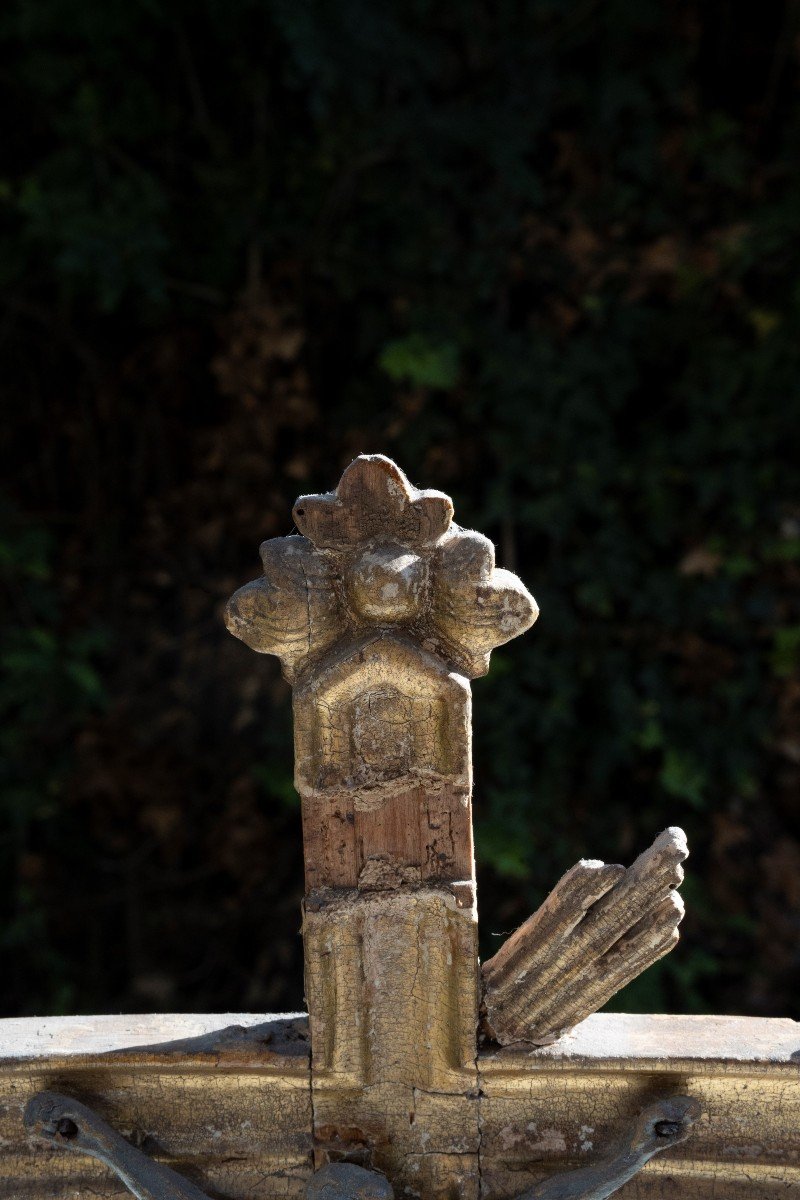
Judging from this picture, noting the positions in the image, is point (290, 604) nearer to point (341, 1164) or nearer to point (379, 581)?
point (379, 581)

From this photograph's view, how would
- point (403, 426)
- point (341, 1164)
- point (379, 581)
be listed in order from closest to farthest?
point (379, 581), point (341, 1164), point (403, 426)

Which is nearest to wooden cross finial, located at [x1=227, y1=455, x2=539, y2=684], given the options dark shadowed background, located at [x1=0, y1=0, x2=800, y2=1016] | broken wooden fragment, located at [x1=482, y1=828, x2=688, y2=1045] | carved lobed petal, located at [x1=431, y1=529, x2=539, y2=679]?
carved lobed petal, located at [x1=431, y1=529, x2=539, y2=679]

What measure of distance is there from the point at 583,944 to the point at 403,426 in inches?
95.2

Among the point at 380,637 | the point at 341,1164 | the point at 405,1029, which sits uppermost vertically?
the point at 380,637

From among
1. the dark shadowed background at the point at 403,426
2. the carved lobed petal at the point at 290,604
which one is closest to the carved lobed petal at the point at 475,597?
A: the carved lobed petal at the point at 290,604

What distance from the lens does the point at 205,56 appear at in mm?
3607

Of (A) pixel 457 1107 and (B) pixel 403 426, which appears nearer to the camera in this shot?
(A) pixel 457 1107

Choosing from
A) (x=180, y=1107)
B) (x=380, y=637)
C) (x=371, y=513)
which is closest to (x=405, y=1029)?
(x=180, y=1107)

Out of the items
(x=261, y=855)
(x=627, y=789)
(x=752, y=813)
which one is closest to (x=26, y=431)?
(x=261, y=855)

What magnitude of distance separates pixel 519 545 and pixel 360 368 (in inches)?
26.0

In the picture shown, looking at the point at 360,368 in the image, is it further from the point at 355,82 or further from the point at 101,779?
the point at 101,779

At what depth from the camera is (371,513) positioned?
4.20 ft

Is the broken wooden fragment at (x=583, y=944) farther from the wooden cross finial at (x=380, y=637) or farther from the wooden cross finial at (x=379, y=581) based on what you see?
the wooden cross finial at (x=379, y=581)

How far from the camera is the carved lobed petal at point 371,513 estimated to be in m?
1.27
